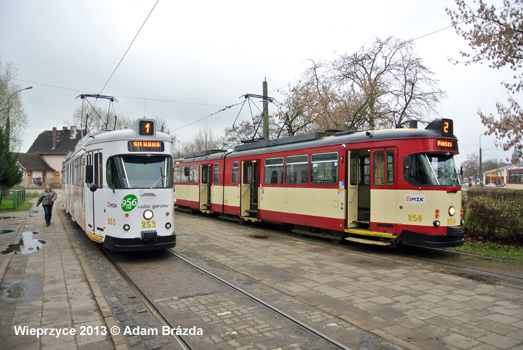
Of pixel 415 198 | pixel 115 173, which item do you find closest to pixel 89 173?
pixel 115 173

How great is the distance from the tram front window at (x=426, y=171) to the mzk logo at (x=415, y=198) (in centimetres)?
29

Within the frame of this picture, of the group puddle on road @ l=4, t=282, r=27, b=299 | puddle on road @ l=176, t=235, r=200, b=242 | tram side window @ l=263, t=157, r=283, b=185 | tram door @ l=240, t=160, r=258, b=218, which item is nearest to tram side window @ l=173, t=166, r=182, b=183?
tram door @ l=240, t=160, r=258, b=218

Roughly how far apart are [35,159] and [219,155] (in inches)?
2563

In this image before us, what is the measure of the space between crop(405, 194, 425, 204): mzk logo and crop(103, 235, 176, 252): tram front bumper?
589 cm

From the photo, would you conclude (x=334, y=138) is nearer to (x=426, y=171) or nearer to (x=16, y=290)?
(x=426, y=171)

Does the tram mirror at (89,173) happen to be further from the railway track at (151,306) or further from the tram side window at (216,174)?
the tram side window at (216,174)

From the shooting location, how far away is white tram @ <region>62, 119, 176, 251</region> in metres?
8.64

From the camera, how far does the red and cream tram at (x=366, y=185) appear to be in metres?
9.33

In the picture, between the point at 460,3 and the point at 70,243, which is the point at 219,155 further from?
the point at 460,3

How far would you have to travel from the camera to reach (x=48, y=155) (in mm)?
72875

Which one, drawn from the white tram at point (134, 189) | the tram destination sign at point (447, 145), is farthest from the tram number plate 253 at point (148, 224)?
the tram destination sign at point (447, 145)

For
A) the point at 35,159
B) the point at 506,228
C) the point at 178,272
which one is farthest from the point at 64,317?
the point at 35,159

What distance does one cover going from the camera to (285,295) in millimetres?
6426

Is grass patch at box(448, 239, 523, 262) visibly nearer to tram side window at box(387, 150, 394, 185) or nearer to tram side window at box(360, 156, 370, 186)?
tram side window at box(387, 150, 394, 185)
